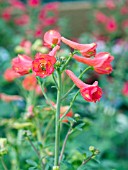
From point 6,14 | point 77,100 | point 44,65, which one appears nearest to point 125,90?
point 6,14

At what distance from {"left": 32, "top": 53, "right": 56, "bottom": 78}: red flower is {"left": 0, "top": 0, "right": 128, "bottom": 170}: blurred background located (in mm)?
328

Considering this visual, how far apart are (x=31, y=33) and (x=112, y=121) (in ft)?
3.85

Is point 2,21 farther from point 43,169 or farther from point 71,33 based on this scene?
point 43,169

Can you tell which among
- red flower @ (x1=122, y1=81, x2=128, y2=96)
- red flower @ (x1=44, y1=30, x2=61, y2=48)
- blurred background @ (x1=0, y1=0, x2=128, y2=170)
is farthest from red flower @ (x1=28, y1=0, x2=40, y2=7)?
red flower @ (x1=44, y1=30, x2=61, y2=48)

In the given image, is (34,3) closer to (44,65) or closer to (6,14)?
(6,14)

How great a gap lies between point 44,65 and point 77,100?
0.71 m

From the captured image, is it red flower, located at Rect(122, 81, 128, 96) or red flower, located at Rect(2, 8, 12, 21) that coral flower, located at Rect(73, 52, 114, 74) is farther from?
red flower, located at Rect(2, 8, 12, 21)

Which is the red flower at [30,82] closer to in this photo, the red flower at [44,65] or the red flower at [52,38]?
the red flower at [52,38]

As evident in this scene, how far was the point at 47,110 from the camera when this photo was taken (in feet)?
6.45

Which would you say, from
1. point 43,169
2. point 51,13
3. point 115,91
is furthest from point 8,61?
point 43,169

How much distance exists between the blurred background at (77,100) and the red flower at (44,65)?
1.08ft

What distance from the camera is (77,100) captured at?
6.79 feet

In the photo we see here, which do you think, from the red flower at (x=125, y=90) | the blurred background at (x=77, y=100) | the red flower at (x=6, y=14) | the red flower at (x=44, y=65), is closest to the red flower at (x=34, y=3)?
the blurred background at (x=77, y=100)

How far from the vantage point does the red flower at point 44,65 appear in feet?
4.58
